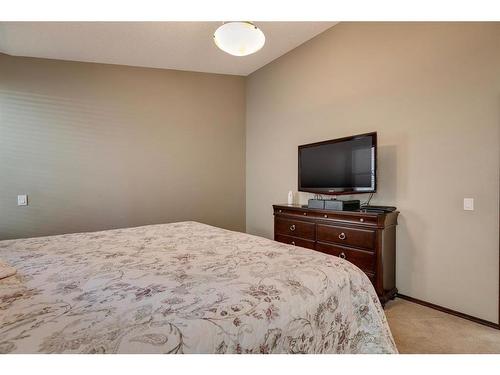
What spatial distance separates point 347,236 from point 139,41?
3051 millimetres

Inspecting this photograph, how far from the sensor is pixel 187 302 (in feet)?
3.12

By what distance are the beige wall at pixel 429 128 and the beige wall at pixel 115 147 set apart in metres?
1.63

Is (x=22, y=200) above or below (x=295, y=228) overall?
above

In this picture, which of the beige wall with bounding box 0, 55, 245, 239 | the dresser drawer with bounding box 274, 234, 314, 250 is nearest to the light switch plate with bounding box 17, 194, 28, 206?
the beige wall with bounding box 0, 55, 245, 239

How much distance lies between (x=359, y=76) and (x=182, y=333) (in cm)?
303

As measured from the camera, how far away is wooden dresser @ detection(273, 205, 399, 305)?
2.43 metres

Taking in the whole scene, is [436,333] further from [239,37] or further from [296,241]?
[239,37]

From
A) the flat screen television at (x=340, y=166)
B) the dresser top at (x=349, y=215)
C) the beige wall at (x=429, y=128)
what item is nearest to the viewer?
the beige wall at (x=429, y=128)

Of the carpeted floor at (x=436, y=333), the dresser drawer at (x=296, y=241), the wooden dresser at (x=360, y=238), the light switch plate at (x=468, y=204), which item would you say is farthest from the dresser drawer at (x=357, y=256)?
the light switch plate at (x=468, y=204)

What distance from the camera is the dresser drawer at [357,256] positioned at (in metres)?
2.47

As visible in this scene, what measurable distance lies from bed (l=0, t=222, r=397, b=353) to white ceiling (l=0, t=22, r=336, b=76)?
230 cm

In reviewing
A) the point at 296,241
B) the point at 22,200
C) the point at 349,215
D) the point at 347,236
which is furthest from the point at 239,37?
the point at 22,200

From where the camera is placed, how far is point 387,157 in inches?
109

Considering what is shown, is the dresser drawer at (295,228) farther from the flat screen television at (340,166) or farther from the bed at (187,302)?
the bed at (187,302)
